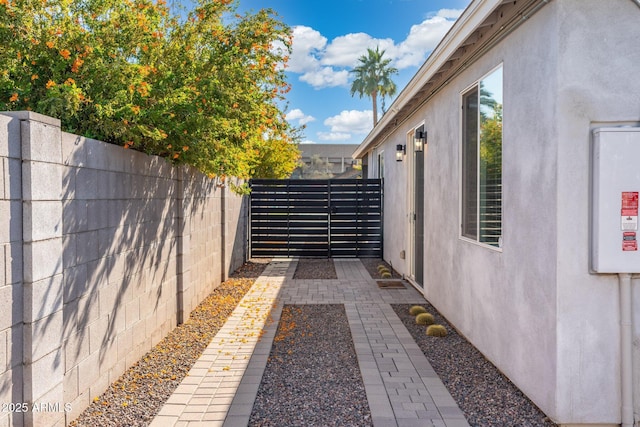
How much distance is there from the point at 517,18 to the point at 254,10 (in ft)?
8.45

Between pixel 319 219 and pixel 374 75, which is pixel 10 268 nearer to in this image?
pixel 319 219

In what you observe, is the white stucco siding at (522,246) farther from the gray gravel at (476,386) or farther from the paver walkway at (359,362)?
the paver walkway at (359,362)

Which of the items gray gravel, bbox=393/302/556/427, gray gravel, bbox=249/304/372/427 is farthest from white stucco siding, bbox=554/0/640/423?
gray gravel, bbox=249/304/372/427

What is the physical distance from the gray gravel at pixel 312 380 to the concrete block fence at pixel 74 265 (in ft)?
3.93

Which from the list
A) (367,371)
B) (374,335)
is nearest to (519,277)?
(367,371)

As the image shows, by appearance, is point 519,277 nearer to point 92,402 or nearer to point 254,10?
point 92,402

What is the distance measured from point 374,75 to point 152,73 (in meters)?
30.4

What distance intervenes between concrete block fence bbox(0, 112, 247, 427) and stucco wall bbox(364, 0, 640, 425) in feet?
10.2

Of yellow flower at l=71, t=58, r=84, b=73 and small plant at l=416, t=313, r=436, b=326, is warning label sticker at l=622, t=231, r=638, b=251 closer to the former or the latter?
small plant at l=416, t=313, r=436, b=326

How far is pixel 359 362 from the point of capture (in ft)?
13.8

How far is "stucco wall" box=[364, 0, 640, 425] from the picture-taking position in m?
2.92

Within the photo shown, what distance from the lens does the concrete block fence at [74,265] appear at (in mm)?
2441

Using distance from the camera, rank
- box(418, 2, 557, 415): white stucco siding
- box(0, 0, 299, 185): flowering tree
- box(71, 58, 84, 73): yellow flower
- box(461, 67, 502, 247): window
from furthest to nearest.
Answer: box(461, 67, 502, 247): window → box(0, 0, 299, 185): flowering tree → box(71, 58, 84, 73): yellow flower → box(418, 2, 557, 415): white stucco siding

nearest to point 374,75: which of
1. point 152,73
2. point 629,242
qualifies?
point 152,73
